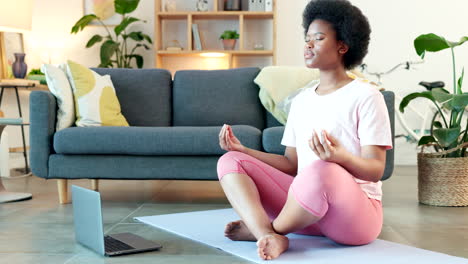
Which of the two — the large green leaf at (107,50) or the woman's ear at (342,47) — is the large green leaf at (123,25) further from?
the woman's ear at (342,47)

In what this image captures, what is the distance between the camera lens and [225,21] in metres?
6.06

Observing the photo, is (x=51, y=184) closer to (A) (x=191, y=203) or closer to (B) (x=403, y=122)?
(A) (x=191, y=203)

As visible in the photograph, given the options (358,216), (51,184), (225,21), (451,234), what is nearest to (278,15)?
(225,21)

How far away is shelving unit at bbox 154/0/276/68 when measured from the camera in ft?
19.1

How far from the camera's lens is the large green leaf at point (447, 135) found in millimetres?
3213

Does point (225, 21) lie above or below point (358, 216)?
above

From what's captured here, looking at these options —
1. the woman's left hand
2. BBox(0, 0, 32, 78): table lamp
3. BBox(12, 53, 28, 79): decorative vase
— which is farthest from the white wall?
the woman's left hand

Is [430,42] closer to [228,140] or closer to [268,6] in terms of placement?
[228,140]

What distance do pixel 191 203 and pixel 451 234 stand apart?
1.39 metres

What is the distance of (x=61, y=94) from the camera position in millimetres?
3391

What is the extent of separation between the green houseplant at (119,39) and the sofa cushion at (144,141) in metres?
2.62

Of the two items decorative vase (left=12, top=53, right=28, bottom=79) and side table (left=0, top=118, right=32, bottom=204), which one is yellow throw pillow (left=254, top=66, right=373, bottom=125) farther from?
decorative vase (left=12, top=53, right=28, bottom=79)

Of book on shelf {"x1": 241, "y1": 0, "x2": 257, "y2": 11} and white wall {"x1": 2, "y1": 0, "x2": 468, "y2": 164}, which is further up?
book on shelf {"x1": 241, "y1": 0, "x2": 257, "y2": 11}

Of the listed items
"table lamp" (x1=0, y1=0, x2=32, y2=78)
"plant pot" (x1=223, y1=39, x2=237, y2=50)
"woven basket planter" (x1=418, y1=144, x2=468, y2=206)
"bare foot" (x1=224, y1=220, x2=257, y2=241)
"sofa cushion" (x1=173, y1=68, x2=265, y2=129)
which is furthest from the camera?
"plant pot" (x1=223, y1=39, x2=237, y2=50)
